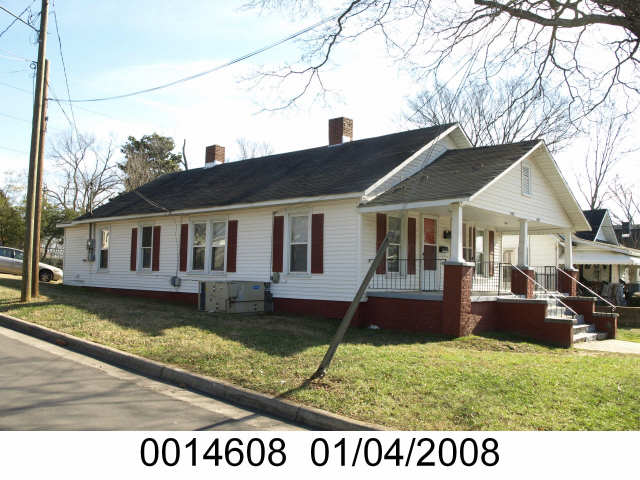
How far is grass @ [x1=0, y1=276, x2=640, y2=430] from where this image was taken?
6.14 metres

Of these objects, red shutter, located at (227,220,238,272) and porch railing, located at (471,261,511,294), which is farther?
porch railing, located at (471,261,511,294)

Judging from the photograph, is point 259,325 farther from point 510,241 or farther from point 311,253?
point 510,241

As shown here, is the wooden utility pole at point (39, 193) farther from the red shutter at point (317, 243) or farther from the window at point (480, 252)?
the window at point (480, 252)

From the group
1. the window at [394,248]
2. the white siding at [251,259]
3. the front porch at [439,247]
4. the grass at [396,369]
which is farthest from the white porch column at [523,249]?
the white siding at [251,259]

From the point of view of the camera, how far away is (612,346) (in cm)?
1271

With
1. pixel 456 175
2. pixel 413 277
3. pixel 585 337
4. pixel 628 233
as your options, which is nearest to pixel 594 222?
pixel 628 233

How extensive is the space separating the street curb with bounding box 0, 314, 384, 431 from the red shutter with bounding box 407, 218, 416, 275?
8.52m

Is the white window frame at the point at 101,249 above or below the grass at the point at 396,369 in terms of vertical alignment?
above

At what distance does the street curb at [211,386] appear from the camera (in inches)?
237

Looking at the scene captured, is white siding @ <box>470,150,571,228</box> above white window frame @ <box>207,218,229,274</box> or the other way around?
above

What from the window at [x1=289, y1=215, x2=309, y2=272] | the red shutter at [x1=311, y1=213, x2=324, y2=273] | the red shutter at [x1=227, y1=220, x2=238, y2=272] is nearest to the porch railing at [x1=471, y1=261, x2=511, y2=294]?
the red shutter at [x1=311, y1=213, x2=324, y2=273]

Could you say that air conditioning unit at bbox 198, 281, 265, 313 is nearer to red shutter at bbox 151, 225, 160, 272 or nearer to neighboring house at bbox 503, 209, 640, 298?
red shutter at bbox 151, 225, 160, 272

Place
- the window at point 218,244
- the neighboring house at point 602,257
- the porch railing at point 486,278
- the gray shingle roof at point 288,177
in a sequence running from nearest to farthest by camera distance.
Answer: the gray shingle roof at point 288,177 → the window at point 218,244 → the porch railing at point 486,278 → the neighboring house at point 602,257

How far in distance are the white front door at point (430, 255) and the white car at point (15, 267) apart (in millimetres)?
19442
